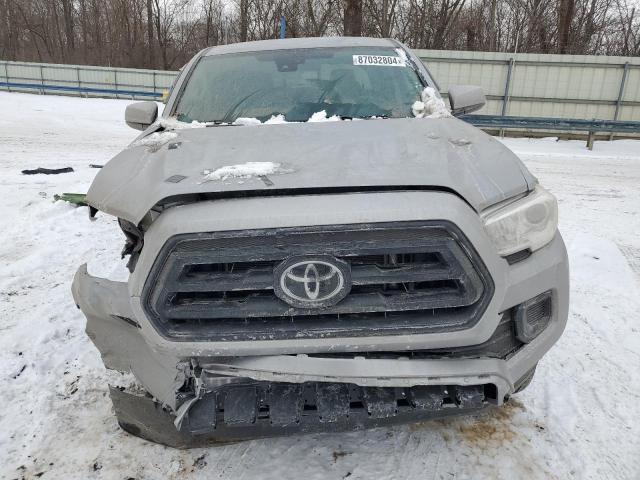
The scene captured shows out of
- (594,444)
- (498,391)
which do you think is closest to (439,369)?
(498,391)

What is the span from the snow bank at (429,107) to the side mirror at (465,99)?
1.19 feet

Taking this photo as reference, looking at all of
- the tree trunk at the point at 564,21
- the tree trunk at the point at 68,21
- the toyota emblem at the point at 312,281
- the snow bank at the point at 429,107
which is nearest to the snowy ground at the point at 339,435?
the toyota emblem at the point at 312,281

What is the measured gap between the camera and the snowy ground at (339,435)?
2.10 meters

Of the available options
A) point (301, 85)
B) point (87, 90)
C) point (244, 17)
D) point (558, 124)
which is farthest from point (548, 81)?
point (244, 17)

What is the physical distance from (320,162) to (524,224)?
0.87 meters

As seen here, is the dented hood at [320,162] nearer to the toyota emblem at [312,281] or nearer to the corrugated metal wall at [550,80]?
the toyota emblem at [312,281]

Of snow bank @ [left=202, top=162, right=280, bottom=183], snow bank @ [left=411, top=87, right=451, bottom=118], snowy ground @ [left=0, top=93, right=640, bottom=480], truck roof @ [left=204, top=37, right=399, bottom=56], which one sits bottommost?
snowy ground @ [left=0, top=93, right=640, bottom=480]

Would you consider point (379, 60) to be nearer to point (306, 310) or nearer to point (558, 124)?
point (306, 310)

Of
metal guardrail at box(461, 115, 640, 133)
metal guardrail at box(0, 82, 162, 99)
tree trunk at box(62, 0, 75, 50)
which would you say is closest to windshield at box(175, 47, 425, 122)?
metal guardrail at box(461, 115, 640, 133)

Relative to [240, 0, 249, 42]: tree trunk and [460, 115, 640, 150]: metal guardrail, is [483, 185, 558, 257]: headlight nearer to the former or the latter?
[460, 115, 640, 150]: metal guardrail

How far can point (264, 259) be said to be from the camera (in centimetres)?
169

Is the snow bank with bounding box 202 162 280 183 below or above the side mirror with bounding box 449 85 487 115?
below

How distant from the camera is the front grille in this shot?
1.68 metres

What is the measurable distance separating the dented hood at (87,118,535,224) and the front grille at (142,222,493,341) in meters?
0.23
